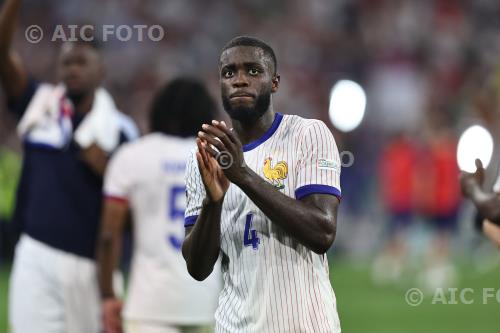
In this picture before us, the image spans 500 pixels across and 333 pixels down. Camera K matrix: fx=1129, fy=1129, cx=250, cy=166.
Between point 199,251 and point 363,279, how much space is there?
12452 millimetres

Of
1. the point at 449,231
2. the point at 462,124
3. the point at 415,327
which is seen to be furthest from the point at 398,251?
the point at 415,327

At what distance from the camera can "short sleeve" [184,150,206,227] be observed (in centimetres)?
439

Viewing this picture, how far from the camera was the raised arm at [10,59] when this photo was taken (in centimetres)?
621

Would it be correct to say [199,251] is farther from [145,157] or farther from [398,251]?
[398,251]

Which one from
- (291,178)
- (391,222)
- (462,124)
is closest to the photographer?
(291,178)

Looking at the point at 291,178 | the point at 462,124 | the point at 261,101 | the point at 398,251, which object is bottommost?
the point at 291,178

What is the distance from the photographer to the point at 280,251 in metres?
4.17

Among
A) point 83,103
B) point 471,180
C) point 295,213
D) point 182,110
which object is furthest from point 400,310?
point 295,213

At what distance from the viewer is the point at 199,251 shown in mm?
4242

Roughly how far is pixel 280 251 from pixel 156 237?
2331mm

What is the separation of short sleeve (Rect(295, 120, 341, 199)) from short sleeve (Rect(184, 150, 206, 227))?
1.37ft
